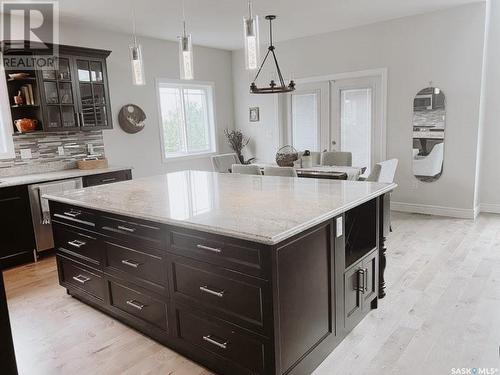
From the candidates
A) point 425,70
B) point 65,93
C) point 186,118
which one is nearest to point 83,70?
point 65,93

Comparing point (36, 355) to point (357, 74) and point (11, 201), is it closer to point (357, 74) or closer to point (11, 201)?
point (11, 201)

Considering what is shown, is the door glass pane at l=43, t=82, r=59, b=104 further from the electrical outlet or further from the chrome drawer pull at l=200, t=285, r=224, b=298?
the chrome drawer pull at l=200, t=285, r=224, b=298

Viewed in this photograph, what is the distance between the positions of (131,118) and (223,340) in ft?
14.4

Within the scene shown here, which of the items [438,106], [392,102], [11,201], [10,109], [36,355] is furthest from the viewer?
[392,102]

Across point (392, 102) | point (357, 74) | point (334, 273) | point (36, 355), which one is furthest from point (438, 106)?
point (36, 355)

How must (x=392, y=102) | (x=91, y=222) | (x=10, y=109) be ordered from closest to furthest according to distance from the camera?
1. (x=91, y=222)
2. (x=10, y=109)
3. (x=392, y=102)

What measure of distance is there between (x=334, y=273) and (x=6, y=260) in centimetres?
350

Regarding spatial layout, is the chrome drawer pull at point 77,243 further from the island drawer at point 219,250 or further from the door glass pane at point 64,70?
the door glass pane at point 64,70

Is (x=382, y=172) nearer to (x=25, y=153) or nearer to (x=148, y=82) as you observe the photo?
(x=148, y=82)

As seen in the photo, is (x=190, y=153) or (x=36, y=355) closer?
(x=36, y=355)

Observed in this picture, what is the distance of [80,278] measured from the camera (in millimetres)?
3014

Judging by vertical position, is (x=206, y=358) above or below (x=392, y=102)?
below

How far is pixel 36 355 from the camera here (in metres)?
2.43

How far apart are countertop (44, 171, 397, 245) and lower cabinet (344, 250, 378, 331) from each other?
0.46m
